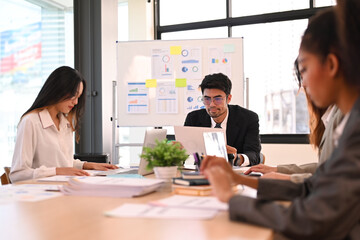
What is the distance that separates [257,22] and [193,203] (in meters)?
3.96

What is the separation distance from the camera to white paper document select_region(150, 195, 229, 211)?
107cm

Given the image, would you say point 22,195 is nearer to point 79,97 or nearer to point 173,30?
point 79,97

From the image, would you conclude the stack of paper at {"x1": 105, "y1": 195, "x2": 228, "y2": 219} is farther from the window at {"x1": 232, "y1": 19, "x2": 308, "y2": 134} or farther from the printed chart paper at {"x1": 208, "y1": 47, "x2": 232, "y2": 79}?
the window at {"x1": 232, "y1": 19, "x2": 308, "y2": 134}

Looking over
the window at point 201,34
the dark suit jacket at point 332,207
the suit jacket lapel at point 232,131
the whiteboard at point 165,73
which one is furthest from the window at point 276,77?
the dark suit jacket at point 332,207

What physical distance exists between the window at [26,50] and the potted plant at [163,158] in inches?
97.4

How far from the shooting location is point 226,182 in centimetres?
104

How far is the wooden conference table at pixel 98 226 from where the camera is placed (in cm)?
83

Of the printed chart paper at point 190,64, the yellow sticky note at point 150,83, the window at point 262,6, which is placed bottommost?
the yellow sticky note at point 150,83

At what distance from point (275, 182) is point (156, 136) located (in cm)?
91

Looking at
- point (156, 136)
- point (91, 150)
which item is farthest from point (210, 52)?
point (156, 136)

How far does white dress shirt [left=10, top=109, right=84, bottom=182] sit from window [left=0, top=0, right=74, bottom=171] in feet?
4.85

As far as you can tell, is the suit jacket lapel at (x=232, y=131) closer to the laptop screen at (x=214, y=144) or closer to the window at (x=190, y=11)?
the laptop screen at (x=214, y=144)

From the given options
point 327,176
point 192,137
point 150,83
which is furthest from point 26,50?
point 327,176

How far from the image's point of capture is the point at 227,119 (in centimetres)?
299
